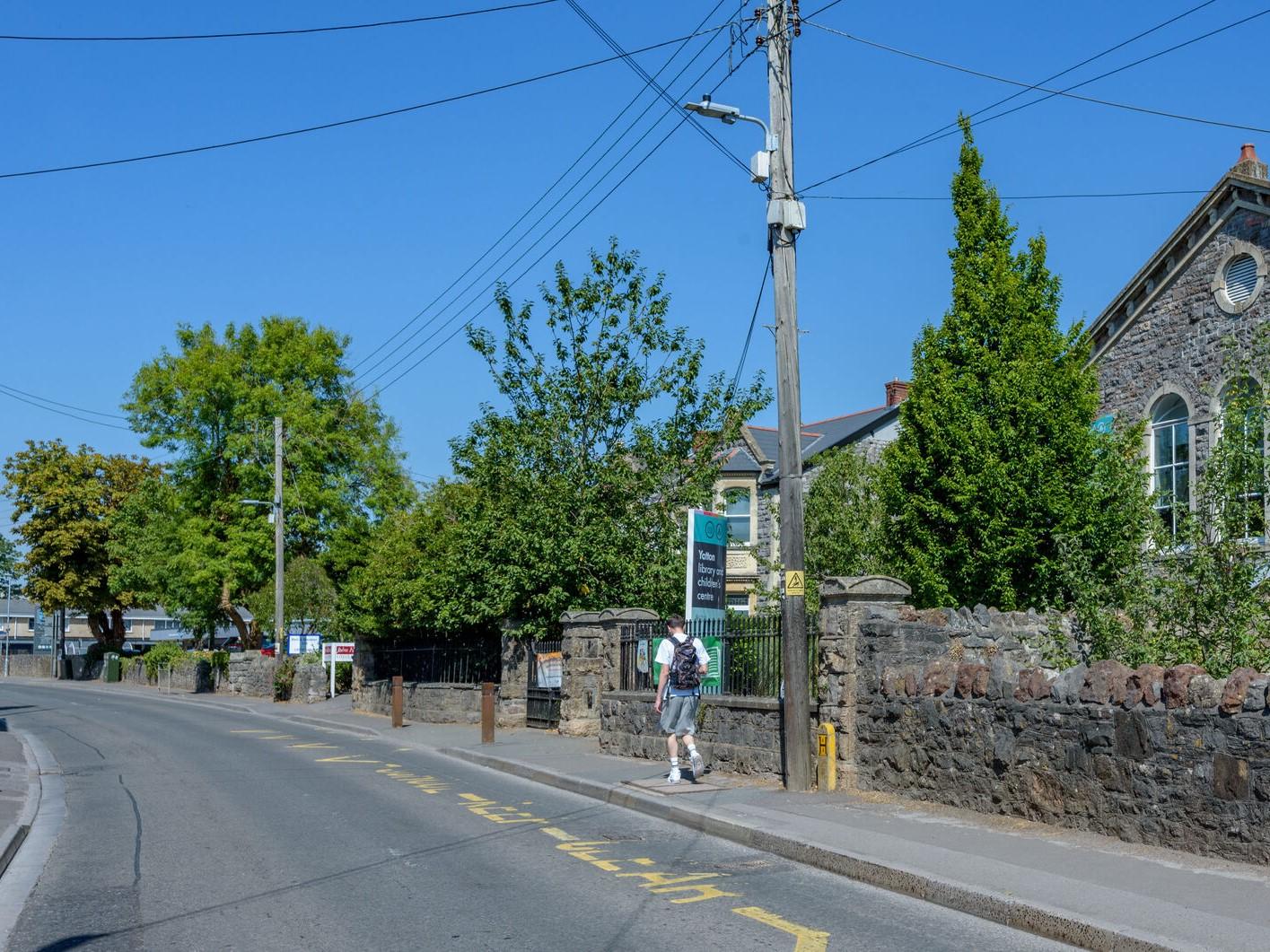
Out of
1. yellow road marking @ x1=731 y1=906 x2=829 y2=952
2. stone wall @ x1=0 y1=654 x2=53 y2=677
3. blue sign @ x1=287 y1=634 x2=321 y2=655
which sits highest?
blue sign @ x1=287 y1=634 x2=321 y2=655

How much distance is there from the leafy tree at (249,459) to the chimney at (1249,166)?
93.3 feet

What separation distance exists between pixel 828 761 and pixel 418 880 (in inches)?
214

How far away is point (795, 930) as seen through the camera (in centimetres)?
701

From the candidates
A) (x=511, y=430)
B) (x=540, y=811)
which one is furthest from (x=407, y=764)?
(x=511, y=430)

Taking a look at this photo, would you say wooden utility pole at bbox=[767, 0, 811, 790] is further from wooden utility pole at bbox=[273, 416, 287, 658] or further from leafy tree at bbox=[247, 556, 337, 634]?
leafy tree at bbox=[247, 556, 337, 634]

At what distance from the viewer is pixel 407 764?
17.5m

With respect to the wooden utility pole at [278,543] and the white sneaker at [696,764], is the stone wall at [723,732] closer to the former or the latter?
the white sneaker at [696,764]

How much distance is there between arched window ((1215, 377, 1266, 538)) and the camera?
11148 mm

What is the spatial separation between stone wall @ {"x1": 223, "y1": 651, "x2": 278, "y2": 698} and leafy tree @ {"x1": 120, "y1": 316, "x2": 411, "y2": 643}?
2.18 meters

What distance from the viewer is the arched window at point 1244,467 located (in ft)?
36.6

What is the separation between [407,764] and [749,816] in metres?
8.06

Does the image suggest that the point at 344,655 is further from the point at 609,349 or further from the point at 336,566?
the point at 609,349

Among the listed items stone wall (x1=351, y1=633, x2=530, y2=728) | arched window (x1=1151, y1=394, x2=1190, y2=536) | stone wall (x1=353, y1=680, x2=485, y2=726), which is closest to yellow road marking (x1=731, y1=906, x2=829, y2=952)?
stone wall (x1=351, y1=633, x2=530, y2=728)

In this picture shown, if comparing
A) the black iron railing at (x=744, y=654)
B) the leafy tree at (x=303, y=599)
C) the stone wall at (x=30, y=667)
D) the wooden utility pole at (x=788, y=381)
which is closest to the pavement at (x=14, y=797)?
the wooden utility pole at (x=788, y=381)
